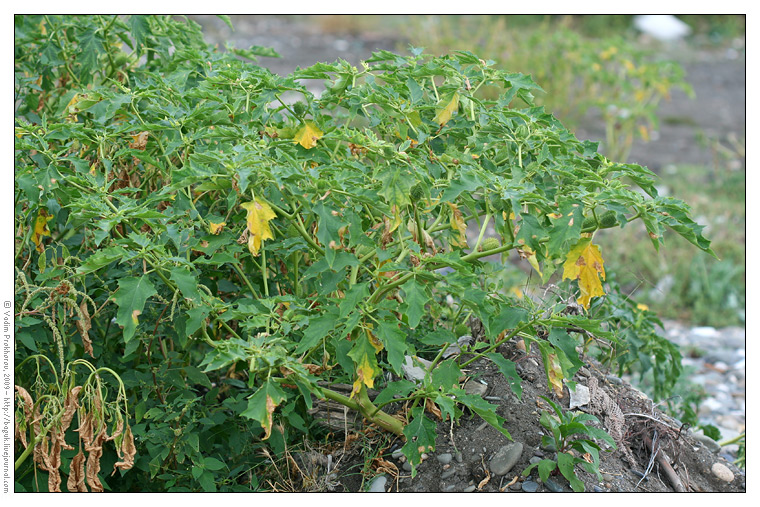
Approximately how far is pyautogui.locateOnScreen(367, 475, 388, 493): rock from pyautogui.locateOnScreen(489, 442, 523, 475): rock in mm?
298

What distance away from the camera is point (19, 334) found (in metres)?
2.07

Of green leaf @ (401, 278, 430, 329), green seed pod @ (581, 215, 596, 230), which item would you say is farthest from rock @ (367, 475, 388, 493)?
green seed pod @ (581, 215, 596, 230)

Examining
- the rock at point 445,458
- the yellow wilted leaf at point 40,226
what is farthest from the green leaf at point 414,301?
the yellow wilted leaf at point 40,226

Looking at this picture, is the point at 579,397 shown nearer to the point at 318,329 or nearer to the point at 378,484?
the point at 378,484

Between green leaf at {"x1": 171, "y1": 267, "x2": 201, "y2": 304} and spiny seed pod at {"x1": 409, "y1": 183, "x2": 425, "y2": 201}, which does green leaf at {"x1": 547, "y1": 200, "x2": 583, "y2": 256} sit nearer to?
spiny seed pod at {"x1": 409, "y1": 183, "x2": 425, "y2": 201}

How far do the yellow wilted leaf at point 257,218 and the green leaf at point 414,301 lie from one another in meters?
0.33

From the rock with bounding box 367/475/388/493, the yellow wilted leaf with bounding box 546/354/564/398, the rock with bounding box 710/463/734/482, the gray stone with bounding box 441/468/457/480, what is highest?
the yellow wilted leaf with bounding box 546/354/564/398

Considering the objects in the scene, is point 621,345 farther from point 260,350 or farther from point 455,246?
point 260,350

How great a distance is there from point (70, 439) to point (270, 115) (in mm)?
1070

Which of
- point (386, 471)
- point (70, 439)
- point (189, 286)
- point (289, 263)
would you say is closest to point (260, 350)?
point (189, 286)

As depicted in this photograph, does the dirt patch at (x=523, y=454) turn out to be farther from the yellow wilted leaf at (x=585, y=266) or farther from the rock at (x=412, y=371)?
the yellow wilted leaf at (x=585, y=266)

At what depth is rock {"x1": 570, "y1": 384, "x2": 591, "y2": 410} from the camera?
2365mm

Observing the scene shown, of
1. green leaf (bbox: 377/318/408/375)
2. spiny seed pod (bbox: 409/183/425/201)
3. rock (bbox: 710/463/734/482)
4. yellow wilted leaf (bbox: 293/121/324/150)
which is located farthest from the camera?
rock (bbox: 710/463/734/482)

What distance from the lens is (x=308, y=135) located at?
6.81ft
